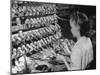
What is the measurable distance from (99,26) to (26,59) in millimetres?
1120

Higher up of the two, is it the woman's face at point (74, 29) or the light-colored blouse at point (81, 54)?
the woman's face at point (74, 29)

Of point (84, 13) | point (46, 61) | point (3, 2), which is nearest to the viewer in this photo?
point (3, 2)

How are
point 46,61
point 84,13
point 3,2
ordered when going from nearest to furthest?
point 3,2 < point 46,61 < point 84,13

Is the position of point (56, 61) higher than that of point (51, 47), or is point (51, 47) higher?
point (51, 47)

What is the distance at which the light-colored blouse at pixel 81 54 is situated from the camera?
2.52 m

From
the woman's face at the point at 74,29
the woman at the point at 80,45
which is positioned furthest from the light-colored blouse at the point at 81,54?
the woman's face at the point at 74,29

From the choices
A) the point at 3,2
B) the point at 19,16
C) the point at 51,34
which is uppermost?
the point at 3,2

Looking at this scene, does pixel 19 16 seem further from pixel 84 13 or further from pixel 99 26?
pixel 99 26

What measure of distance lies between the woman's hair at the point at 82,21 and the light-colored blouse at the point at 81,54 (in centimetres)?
10

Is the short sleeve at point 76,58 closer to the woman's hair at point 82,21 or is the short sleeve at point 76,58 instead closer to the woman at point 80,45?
the woman at point 80,45

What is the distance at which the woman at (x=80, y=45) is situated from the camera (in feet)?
8.25

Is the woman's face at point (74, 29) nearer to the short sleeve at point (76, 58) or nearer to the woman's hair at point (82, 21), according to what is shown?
the woman's hair at point (82, 21)

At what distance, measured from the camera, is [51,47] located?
2.41m

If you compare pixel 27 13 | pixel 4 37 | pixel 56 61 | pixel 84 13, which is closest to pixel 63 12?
pixel 84 13
